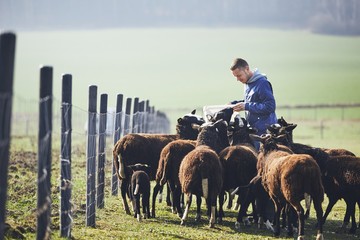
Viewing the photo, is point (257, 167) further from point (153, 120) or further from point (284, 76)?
point (284, 76)

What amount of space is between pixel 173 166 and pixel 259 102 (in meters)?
2.40

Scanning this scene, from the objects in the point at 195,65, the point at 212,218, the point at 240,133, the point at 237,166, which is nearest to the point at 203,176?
the point at 212,218

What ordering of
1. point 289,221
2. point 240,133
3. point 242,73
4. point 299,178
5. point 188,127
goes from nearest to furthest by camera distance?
point 299,178 → point 289,221 → point 242,73 → point 240,133 → point 188,127

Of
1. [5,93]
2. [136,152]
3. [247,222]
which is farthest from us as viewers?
[136,152]

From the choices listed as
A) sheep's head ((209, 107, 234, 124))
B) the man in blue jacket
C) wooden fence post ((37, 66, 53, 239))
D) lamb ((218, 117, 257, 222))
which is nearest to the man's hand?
the man in blue jacket

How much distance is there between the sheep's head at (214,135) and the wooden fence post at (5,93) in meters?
8.67

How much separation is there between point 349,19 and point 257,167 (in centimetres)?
18460

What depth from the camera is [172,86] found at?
134 meters

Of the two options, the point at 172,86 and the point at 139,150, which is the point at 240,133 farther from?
the point at 172,86

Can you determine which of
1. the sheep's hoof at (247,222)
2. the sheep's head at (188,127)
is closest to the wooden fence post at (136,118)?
the sheep's head at (188,127)

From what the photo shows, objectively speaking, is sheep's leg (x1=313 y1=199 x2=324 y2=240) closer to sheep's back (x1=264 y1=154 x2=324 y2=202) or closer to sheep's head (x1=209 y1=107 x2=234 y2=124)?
sheep's back (x1=264 y1=154 x2=324 y2=202)

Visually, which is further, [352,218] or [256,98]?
[256,98]

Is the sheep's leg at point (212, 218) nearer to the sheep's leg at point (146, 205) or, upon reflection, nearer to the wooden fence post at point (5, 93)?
the sheep's leg at point (146, 205)

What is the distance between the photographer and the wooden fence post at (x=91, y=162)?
1525 centimetres
